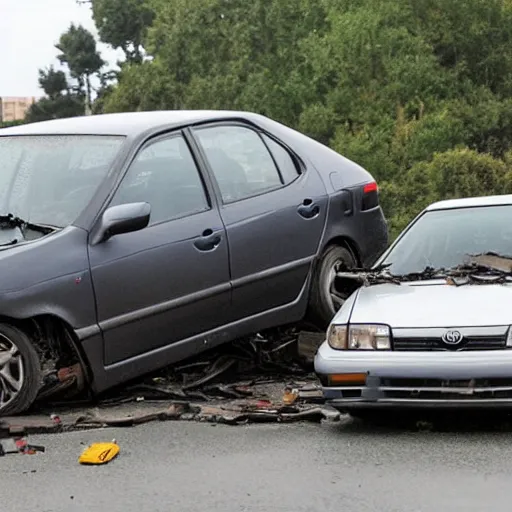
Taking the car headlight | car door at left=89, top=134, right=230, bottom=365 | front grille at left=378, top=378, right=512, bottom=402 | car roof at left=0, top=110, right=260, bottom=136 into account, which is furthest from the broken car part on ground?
car roof at left=0, top=110, right=260, bottom=136

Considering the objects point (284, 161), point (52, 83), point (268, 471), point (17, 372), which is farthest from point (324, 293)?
point (52, 83)

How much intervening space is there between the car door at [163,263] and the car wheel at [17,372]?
411 millimetres

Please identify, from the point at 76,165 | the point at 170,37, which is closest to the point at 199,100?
the point at 170,37

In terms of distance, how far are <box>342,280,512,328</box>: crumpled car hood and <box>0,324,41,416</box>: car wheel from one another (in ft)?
5.56

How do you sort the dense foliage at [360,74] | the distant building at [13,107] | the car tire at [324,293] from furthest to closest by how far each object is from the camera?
the distant building at [13,107] → the dense foliage at [360,74] → the car tire at [324,293]

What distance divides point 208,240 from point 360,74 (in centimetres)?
6678

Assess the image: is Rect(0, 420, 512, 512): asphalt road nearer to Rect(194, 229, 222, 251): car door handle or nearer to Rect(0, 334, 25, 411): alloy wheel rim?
Rect(0, 334, 25, 411): alloy wheel rim

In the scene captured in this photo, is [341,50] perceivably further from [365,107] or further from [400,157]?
[400,157]

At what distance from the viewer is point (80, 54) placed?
356 ft

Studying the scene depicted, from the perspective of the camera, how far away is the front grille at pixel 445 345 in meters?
5.52

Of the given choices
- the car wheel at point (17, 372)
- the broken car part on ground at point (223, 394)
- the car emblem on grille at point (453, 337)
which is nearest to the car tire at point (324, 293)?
the broken car part on ground at point (223, 394)

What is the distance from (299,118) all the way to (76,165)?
69.7 metres

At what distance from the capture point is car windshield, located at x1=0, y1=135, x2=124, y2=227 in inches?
253

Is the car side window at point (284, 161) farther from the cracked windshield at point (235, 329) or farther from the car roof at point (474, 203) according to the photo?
the car roof at point (474, 203)
